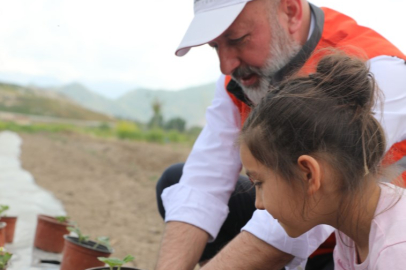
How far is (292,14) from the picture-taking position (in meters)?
1.76

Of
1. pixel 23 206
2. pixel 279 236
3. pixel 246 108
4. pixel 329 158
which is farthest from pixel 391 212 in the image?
pixel 23 206

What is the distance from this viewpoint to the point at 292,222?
3.72 ft

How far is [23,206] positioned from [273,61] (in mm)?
2668

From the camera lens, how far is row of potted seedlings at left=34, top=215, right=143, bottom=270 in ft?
6.33

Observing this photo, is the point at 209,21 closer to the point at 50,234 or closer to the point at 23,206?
the point at 50,234

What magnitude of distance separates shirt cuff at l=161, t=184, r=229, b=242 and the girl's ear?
0.74 metres

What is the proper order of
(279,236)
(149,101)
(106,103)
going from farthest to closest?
(106,103) < (149,101) < (279,236)

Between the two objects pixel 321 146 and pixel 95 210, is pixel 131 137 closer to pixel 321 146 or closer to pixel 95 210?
pixel 95 210

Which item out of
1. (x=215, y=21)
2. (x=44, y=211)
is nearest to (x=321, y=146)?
(x=215, y=21)

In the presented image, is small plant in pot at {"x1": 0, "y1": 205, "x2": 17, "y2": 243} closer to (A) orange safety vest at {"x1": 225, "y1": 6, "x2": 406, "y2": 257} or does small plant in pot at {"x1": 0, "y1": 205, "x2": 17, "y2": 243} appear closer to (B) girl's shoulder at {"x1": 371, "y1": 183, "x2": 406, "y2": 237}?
(A) orange safety vest at {"x1": 225, "y1": 6, "x2": 406, "y2": 257}

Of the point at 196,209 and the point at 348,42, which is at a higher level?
the point at 348,42

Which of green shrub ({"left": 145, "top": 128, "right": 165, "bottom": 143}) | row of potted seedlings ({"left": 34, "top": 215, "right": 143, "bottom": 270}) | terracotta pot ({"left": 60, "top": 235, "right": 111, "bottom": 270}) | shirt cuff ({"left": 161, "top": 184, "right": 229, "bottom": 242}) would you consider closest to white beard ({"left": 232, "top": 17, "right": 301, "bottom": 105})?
shirt cuff ({"left": 161, "top": 184, "right": 229, "bottom": 242})

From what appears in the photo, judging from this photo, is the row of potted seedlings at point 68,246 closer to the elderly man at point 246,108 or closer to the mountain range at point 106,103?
the elderly man at point 246,108

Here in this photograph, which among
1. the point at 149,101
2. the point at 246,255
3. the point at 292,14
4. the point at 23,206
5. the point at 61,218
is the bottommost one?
the point at 149,101
